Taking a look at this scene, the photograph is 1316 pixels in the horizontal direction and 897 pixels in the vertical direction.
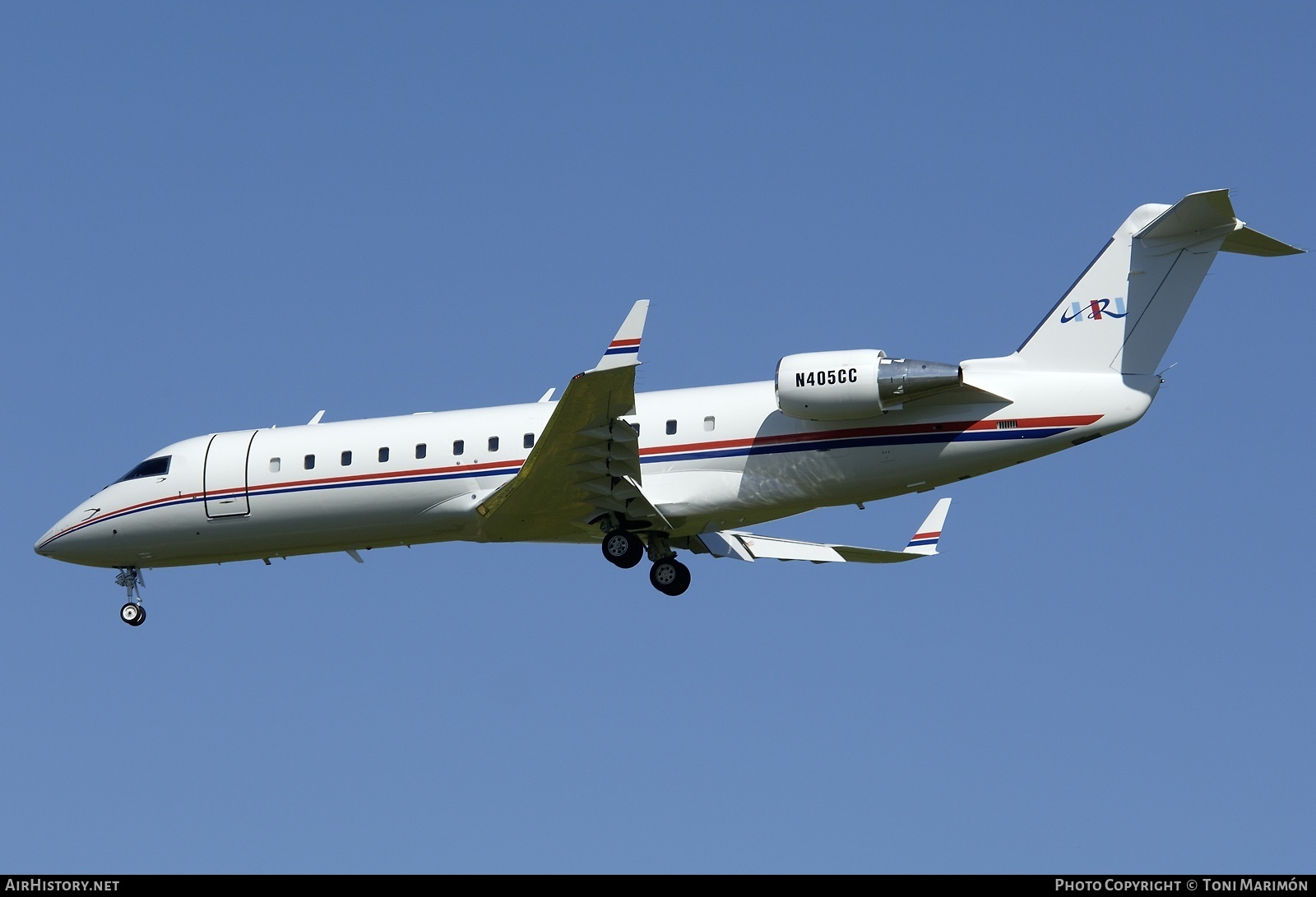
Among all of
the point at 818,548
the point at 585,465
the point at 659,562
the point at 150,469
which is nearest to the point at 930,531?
the point at 818,548

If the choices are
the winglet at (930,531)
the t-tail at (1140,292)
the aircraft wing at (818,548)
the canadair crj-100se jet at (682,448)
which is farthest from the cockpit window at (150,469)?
the t-tail at (1140,292)

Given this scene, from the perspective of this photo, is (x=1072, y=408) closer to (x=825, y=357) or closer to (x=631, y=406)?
(x=825, y=357)

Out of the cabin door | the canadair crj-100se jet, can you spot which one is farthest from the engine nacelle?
the cabin door

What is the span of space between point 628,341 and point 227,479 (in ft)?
26.7

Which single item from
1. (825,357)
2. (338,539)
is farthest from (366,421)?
(825,357)

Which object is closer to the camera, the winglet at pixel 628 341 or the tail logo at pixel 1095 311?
the winglet at pixel 628 341

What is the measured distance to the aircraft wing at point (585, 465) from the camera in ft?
71.4

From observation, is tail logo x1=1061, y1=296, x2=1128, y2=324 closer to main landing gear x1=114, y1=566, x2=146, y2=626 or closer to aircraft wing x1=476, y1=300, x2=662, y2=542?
aircraft wing x1=476, y1=300, x2=662, y2=542

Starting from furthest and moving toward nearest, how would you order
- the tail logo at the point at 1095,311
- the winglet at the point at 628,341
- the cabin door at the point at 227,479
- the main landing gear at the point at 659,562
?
the cabin door at the point at 227,479
the main landing gear at the point at 659,562
the tail logo at the point at 1095,311
the winglet at the point at 628,341

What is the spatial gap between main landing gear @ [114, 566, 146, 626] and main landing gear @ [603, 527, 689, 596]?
8.41 m

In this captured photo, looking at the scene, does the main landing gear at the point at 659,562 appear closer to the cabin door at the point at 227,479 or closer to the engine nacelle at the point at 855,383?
the engine nacelle at the point at 855,383

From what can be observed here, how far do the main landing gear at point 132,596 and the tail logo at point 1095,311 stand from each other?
15.9m

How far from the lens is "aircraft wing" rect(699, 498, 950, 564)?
2639 cm
